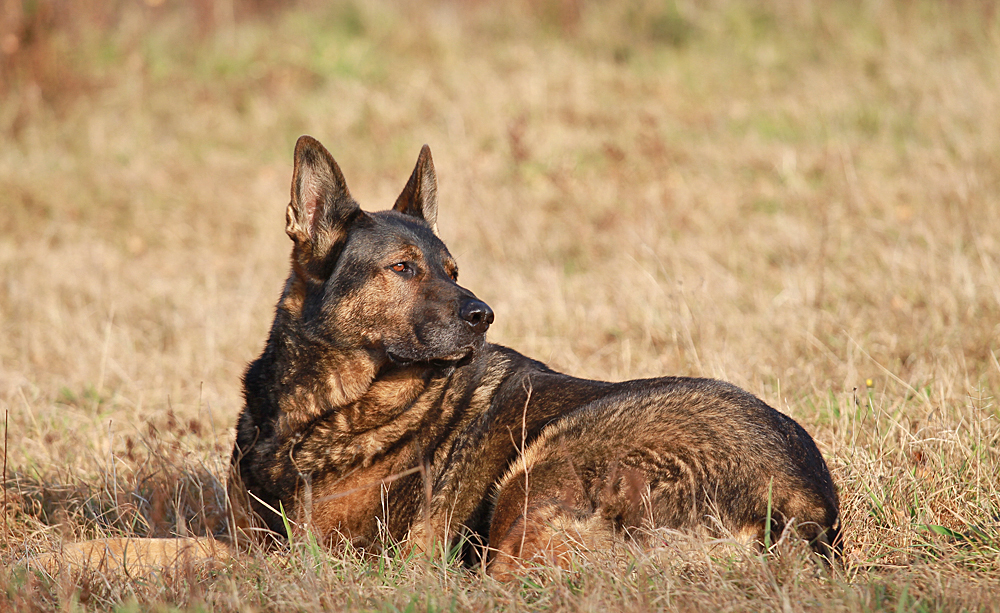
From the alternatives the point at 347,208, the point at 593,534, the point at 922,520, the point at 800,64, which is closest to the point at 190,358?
the point at 347,208

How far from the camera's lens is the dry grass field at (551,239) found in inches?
118

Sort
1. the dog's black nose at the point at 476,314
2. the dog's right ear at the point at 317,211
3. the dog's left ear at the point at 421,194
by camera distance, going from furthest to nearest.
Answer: the dog's left ear at the point at 421,194
the dog's right ear at the point at 317,211
the dog's black nose at the point at 476,314

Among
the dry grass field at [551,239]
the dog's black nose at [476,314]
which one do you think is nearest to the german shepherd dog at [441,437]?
the dog's black nose at [476,314]

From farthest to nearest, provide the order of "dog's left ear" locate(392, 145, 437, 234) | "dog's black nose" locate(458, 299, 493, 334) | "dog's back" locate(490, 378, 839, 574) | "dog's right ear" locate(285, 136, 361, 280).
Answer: "dog's left ear" locate(392, 145, 437, 234)
"dog's right ear" locate(285, 136, 361, 280)
"dog's black nose" locate(458, 299, 493, 334)
"dog's back" locate(490, 378, 839, 574)

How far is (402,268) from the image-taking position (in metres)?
3.79

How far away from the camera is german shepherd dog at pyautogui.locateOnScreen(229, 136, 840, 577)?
3.06 m

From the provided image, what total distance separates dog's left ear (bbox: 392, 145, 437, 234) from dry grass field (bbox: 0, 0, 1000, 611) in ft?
5.15

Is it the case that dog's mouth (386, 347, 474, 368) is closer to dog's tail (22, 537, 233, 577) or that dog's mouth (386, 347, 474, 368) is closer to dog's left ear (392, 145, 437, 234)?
dog's left ear (392, 145, 437, 234)

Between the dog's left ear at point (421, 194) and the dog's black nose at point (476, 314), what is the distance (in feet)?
2.69

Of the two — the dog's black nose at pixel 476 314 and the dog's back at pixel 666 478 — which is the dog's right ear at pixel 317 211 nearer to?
the dog's black nose at pixel 476 314

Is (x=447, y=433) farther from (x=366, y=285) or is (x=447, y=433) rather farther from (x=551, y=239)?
(x=551, y=239)

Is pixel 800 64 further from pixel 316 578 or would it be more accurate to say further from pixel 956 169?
pixel 316 578

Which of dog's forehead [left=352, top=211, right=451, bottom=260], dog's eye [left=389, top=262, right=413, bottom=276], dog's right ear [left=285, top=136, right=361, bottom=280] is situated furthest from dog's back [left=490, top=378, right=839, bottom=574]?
dog's right ear [left=285, top=136, right=361, bottom=280]

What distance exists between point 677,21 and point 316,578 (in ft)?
39.3
